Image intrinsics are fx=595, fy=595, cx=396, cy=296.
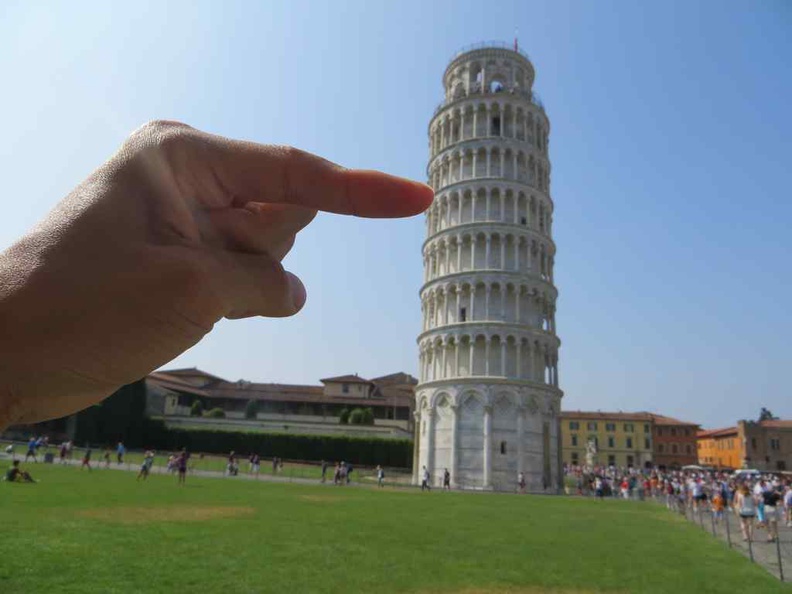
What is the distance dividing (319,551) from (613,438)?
114 meters

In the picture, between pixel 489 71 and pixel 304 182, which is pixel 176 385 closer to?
pixel 489 71

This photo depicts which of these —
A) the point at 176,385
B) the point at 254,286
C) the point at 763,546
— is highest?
the point at 176,385

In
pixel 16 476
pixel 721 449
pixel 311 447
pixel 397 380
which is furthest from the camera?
pixel 721 449

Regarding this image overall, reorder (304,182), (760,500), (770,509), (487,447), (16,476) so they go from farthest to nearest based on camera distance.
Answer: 1. (487,447)
2. (16,476)
3. (760,500)
4. (770,509)
5. (304,182)

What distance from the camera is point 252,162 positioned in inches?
74.5

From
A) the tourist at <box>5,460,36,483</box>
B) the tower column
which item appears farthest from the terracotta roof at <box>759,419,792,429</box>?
the tourist at <box>5,460,36,483</box>

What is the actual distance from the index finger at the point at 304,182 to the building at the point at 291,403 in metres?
61.5

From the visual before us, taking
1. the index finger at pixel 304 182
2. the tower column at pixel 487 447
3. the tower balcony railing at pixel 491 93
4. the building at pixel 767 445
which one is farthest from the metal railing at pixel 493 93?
the building at pixel 767 445

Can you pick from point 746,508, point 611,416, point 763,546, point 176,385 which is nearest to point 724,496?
point 763,546

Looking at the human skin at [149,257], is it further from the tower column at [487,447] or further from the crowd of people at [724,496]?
the tower column at [487,447]

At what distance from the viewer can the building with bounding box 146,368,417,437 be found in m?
63.9

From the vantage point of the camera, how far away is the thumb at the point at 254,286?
192 cm

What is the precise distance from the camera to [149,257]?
5.82ft

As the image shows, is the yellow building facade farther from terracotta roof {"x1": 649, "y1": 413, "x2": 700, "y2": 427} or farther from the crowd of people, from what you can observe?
the crowd of people
